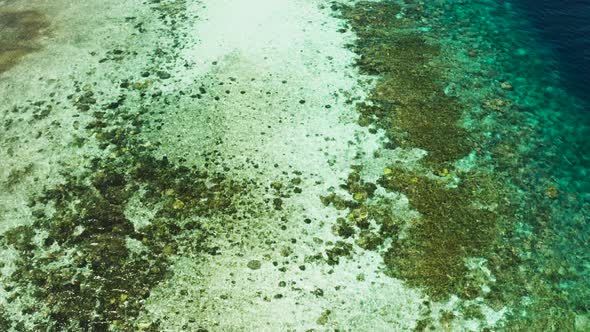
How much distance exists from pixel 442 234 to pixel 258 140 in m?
7.93

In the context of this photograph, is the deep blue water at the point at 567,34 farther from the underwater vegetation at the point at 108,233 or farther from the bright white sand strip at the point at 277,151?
the underwater vegetation at the point at 108,233

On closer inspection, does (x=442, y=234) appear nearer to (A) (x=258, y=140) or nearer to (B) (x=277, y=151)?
(B) (x=277, y=151)

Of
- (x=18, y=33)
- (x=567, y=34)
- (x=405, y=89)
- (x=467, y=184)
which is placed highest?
(x=18, y=33)

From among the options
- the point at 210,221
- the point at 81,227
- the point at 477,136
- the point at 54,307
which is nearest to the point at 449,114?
the point at 477,136

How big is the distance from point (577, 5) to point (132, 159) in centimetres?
2694

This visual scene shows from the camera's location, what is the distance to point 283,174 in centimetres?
1689

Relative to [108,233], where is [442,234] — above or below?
below

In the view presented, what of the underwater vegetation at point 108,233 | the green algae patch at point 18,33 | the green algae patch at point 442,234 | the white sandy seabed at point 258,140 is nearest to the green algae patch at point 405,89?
the white sandy seabed at point 258,140

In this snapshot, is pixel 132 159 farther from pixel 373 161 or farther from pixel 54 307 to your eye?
pixel 373 161

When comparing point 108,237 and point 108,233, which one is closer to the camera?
point 108,237

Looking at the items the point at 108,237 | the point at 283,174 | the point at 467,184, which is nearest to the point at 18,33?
the point at 108,237

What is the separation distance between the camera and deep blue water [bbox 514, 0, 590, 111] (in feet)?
74.8

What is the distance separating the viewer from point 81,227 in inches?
599

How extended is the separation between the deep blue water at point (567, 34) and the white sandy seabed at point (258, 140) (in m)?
11.0
